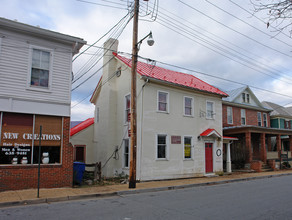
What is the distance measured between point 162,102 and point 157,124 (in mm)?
1516

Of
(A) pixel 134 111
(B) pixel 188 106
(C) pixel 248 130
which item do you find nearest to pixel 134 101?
(A) pixel 134 111

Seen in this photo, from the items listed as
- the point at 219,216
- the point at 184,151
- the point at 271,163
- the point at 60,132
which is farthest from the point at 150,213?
the point at 271,163

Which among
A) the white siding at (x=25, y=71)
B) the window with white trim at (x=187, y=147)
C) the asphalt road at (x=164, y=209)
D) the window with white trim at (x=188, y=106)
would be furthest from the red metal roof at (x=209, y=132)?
the white siding at (x=25, y=71)

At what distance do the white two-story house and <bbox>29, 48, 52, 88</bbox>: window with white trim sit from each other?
18.2 ft

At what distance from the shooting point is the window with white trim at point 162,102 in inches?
639

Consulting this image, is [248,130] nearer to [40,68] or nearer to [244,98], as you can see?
[244,98]

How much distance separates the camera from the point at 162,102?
1631cm

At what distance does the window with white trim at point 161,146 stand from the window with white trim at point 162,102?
1676 mm

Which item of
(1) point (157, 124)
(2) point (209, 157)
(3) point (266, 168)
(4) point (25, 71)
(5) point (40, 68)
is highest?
(5) point (40, 68)

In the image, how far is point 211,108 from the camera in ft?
63.1

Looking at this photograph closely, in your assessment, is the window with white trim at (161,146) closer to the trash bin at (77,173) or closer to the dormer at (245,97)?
the trash bin at (77,173)

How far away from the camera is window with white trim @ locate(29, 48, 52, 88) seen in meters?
11.3

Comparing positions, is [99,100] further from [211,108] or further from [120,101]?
[211,108]

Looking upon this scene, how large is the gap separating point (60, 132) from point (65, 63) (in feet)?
10.6
